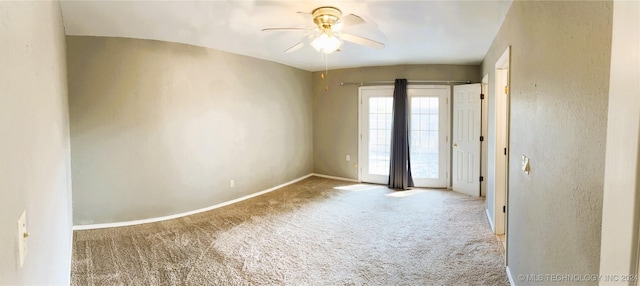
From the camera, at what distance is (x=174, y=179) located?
4250mm

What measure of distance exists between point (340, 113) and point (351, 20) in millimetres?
3484

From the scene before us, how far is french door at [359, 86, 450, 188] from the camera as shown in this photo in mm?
5842

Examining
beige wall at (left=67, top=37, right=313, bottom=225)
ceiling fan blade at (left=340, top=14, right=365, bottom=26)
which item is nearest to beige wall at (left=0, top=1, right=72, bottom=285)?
ceiling fan blade at (left=340, top=14, right=365, bottom=26)

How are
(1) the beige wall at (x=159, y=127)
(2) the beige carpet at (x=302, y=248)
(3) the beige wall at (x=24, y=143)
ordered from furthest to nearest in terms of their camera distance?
(1) the beige wall at (x=159, y=127)
(2) the beige carpet at (x=302, y=248)
(3) the beige wall at (x=24, y=143)

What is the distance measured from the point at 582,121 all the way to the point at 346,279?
200 centimetres

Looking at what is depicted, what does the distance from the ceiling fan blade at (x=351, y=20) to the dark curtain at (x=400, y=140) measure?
2.85 meters

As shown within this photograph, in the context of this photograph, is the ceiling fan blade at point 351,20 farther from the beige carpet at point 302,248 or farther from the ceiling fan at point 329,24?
the beige carpet at point 302,248

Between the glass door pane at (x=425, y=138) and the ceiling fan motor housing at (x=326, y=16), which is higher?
the ceiling fan motor housing at (x=326, y=16)

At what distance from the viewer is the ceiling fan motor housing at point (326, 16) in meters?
2.76

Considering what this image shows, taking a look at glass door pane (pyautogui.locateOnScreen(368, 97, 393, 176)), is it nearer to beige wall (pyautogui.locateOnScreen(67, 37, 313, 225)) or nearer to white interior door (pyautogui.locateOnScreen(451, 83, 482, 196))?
white interior door (pyautogui.locateOnScreen(451, 83, 482, 196))

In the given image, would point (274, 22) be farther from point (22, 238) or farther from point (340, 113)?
point (340, 113)

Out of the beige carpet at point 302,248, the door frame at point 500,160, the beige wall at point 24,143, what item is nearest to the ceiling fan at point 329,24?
the door frame at point 500,160

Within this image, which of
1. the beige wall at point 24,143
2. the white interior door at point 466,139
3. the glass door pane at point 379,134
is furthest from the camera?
the glass door pane at point 379,134

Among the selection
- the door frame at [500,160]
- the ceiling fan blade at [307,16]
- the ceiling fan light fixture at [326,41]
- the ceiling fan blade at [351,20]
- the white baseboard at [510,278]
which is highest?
the ceiling fan blade at [307,16]
